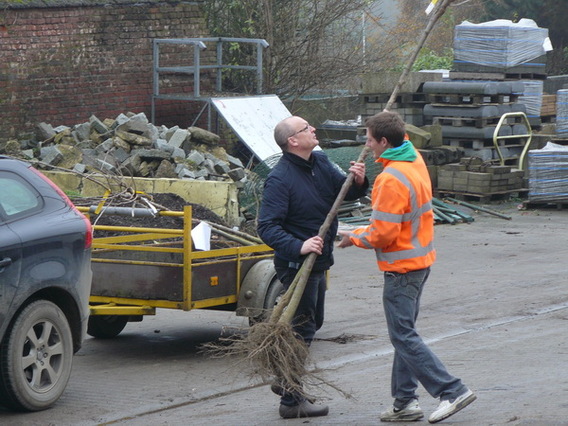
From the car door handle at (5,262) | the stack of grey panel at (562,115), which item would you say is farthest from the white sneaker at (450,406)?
the stack of grey panel at (562,115)

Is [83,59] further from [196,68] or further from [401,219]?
[401,219]

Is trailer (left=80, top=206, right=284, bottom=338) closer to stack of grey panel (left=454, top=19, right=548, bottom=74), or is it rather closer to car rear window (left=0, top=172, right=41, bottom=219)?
car rear window (left=0, top=172, right=41, bottom=219)

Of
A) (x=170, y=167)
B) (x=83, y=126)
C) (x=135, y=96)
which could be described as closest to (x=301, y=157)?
(x=170, y=167)

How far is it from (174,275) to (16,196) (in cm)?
160

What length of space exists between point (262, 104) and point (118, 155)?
10.9ft

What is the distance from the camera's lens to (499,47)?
20.5 m

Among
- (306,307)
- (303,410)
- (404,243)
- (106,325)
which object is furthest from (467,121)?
(404,243)

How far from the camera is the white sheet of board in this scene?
56.4ft

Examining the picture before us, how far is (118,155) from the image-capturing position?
52.6 feet

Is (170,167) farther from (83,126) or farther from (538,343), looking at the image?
(538,343)

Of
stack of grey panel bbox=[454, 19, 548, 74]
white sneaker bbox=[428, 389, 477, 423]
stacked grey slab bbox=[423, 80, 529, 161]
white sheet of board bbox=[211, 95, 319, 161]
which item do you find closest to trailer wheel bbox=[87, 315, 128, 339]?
white sneaker bbox=[428, 389, 477, 423]

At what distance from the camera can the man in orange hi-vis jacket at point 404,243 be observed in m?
5.80

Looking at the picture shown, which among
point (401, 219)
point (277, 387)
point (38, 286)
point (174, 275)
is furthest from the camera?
point (174, 275)

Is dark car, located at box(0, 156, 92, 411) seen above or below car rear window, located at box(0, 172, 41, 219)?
below
